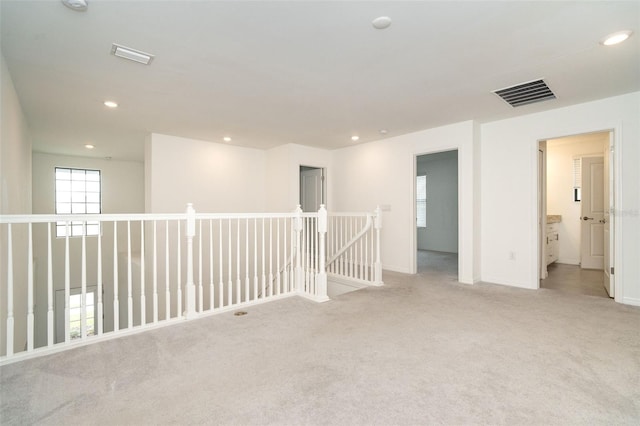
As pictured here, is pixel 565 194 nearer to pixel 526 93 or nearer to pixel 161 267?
pixel 526 93

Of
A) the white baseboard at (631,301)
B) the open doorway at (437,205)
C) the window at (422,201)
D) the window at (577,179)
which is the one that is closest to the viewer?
the white baseboard at (631,301)

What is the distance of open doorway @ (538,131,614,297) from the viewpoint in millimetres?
4797

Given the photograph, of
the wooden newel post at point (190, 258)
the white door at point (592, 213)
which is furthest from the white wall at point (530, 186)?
the wooden newel post at point (190, 258)

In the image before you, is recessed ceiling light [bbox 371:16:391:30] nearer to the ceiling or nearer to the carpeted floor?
the ceiling

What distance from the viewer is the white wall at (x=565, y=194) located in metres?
6.09

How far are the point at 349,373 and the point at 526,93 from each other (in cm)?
350

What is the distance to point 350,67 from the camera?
109 inches

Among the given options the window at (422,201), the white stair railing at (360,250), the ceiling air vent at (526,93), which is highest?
the ceiling air vent at (526,93)

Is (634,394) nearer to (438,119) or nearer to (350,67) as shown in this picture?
(350,67)

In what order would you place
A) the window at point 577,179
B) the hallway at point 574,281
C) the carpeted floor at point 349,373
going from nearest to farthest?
the carpeted floor at point 349,373 → the hallway at point 574,281 → the window at point 577,179

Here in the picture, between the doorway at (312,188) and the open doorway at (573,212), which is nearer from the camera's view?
the open doorway at (573,212)

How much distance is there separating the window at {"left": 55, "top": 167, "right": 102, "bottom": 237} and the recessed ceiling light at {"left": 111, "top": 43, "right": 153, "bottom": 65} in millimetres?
5675

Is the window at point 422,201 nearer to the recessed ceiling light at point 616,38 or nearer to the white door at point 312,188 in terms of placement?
the white door at point 312,188

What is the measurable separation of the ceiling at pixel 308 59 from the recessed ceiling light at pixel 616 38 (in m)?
0.05
